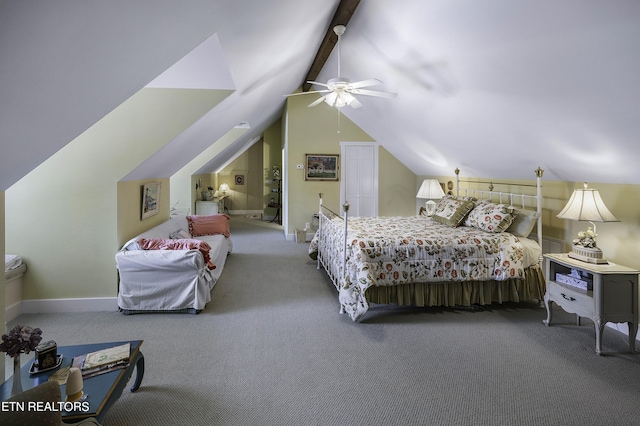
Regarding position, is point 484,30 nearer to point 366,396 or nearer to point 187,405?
point 366,396

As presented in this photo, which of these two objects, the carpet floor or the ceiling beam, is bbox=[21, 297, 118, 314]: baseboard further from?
the ceiling beam

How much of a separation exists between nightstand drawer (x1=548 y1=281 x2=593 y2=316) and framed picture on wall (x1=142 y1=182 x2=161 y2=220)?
456 centimetres

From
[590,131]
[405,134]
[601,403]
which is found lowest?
[601,403]

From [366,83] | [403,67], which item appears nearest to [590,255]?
[366,83]

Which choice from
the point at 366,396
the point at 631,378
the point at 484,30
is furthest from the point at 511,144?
the point at 366,396

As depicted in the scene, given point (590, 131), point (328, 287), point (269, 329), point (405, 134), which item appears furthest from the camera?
point (405, 134)

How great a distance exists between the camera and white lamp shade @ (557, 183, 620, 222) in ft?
9.51

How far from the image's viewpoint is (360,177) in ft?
24.3

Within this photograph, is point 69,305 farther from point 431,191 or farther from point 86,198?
point 431,191

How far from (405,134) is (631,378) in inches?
170

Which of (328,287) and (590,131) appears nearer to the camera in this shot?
(590,131)

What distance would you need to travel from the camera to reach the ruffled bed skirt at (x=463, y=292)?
3551mm

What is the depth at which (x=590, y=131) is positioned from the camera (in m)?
2.92

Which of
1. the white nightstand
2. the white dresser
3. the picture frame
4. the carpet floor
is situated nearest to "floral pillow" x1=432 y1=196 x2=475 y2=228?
the carpet floor
